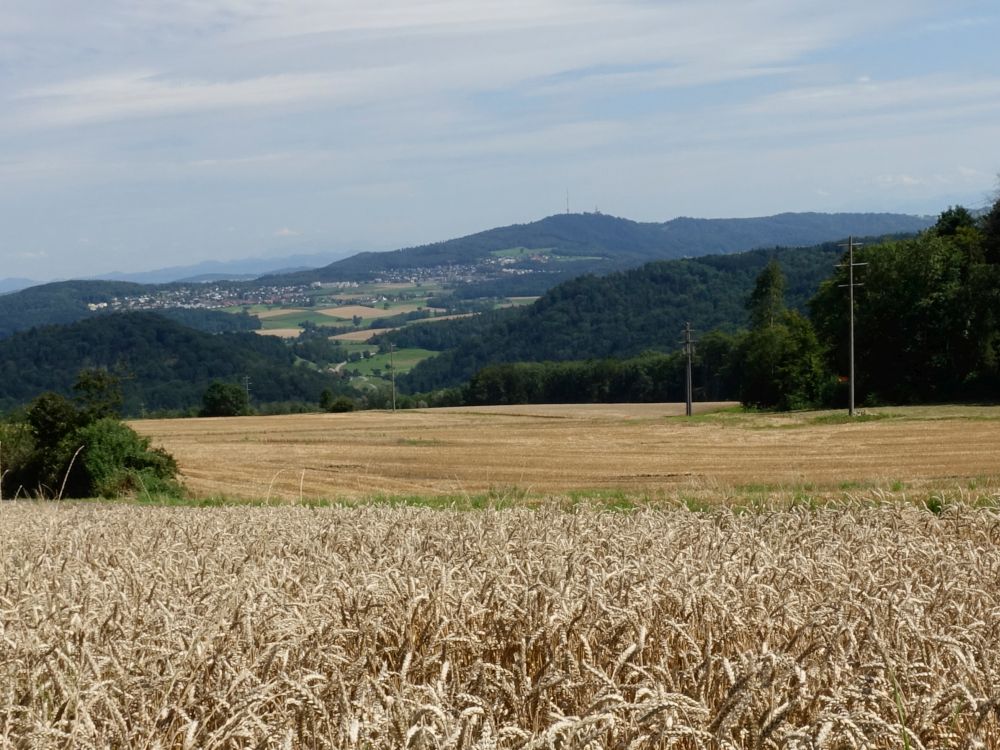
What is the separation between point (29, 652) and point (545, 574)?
230 centimetres

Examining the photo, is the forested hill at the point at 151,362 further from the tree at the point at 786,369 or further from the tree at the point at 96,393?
the tree at the point at 96,393

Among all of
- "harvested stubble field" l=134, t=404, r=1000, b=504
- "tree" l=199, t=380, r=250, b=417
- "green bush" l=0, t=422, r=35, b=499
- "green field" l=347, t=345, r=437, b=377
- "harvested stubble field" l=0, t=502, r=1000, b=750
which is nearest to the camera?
"harvested stubble field" l=0, t=502, r=1000, b=750

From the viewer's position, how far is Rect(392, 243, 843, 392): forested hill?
159375mm

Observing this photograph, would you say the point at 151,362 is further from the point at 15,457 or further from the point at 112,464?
the point at 112,464

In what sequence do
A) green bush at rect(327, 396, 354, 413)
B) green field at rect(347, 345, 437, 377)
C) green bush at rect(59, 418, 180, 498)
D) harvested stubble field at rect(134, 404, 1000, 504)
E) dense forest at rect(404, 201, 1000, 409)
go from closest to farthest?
harvested stubble field at rect(134, 404, 1000, 504), green bush at rect(59, 418, 180, 498), dense forest at rect(404, 201, 1000, 409), green bush at rect(327, 396, 354, 413), green field at rect(347, 345, 437, 377)

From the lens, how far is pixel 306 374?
134750mm

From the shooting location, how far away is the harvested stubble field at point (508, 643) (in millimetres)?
3041

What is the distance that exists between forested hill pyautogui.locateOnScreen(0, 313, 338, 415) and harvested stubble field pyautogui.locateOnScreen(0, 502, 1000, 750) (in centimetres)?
11384

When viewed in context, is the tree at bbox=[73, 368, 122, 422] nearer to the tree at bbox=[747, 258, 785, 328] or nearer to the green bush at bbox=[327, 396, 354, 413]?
the green bush at bbox=[327, 396, 354, 413]

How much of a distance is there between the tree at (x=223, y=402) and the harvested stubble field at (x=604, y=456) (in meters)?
27.3

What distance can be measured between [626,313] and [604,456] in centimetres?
14193

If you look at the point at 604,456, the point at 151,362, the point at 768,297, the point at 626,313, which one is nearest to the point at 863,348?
the point at 768,297

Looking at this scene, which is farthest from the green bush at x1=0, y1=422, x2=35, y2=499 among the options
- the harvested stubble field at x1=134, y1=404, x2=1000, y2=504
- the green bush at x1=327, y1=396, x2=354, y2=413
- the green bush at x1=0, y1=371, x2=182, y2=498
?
the green bush at x1=327, y1=396, x2=354, y2=413

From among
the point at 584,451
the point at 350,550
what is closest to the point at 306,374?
the point at 584,451
